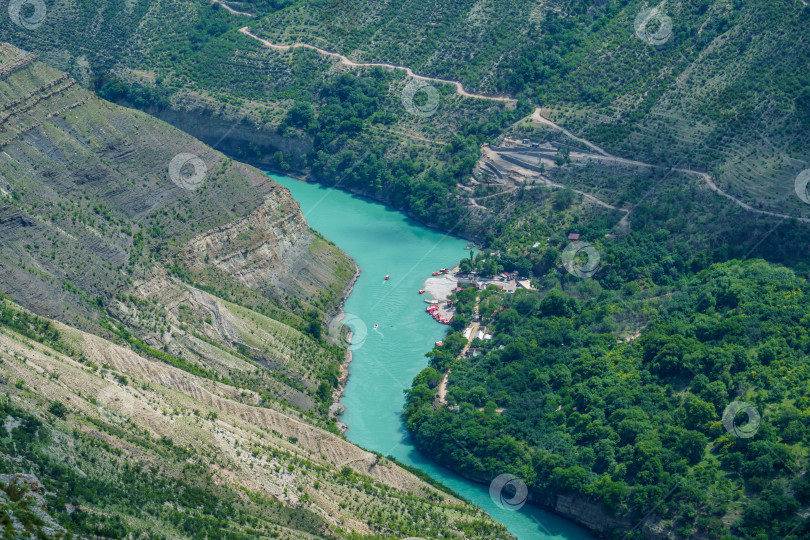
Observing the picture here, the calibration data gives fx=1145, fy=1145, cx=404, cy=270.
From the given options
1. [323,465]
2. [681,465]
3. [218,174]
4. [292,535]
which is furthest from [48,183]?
[681,465]

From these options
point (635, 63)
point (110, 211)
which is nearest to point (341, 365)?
point (110, 211)

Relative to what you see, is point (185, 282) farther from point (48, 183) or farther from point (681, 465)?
point (681, 465)

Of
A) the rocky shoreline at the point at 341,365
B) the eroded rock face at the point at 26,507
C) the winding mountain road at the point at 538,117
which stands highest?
the winding mountain road at the point at 538,117

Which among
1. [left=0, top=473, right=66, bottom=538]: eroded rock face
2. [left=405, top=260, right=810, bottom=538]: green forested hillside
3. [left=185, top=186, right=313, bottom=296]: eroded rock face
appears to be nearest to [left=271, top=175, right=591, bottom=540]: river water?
[left=405, top=260, right=810, bottom=538]: green forested hillside

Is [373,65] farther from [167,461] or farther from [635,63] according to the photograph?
[167,461]

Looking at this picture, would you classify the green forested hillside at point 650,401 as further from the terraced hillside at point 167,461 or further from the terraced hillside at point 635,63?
the terraced hillside at point 635,63

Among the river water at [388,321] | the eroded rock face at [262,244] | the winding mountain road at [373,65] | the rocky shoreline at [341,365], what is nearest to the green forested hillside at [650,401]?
the river water at [388,321]
